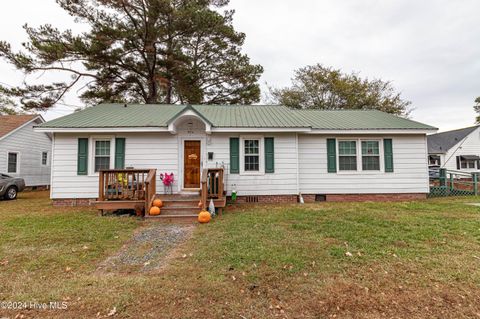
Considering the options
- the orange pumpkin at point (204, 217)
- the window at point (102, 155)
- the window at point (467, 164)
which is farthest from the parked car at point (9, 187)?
the window at point (467, 164)

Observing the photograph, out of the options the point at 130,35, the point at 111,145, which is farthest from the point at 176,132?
the point at 130,35

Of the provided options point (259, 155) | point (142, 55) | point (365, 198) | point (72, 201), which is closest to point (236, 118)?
point (259, 155)

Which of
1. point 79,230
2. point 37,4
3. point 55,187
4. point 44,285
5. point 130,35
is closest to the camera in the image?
point 44,285

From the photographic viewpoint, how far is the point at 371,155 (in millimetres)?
9383

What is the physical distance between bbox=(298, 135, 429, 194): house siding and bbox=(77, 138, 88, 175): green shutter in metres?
8.12

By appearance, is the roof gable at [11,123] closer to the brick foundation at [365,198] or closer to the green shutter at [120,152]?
the green shutter at [120,152]

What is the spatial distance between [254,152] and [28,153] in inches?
657

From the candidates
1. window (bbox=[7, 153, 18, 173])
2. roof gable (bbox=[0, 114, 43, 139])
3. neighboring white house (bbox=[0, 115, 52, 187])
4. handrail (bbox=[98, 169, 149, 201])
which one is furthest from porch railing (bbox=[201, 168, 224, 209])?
window (bbox=[7, 153, 18, 173])

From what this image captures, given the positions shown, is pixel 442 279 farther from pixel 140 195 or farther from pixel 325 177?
pixel 140 195

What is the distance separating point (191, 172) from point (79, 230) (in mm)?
4062

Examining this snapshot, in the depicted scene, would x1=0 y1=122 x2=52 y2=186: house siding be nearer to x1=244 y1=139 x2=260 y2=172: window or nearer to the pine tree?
the pine tree

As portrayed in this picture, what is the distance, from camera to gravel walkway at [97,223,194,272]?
12.0 feet

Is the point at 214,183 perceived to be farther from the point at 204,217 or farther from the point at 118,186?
the point at 118,186

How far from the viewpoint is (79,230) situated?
18.1 ft
